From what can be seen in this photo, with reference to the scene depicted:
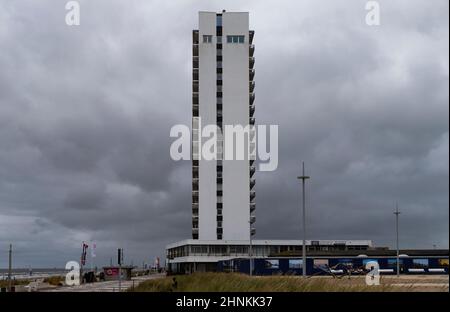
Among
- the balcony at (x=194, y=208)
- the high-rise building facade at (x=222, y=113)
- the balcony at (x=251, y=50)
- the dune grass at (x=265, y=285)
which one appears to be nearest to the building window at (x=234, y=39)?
the high-rise building facade at (x=222, y=113)

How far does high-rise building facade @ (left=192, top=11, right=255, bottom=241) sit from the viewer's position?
122250 millimetres

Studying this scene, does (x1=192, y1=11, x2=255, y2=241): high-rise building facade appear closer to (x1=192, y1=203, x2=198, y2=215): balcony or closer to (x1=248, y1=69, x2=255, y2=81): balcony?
(x1=248, y1=69, x2=255, y2=81): balcony

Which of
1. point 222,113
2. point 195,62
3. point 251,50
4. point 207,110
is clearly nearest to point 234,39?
point 251,50

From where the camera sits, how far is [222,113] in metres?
125

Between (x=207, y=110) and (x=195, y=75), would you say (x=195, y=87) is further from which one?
(x=207, y=110)

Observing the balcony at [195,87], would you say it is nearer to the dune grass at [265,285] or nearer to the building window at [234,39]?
the building window at [234,39]

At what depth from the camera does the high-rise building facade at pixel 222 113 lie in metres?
122

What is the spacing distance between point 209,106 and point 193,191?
59.5 feet
